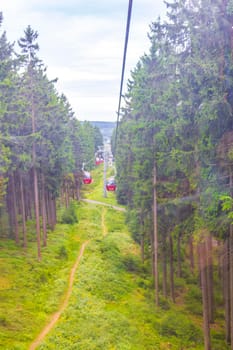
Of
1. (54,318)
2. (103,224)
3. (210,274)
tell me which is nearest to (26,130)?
(54,318)

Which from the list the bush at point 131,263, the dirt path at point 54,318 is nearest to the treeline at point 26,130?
the dirt path at point 54,318

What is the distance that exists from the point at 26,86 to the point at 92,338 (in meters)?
16.7

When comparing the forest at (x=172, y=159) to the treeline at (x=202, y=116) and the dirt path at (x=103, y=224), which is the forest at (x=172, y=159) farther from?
the dirt path at (x=103, y=224)

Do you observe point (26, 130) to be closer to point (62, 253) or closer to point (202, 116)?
point (62, 253)

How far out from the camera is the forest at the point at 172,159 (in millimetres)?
10727

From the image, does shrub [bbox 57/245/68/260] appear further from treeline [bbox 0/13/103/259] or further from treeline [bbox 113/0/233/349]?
treeline [bbox 113/0/233/349]

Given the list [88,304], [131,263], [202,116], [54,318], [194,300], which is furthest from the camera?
[131,263]

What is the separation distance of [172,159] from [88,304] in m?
9.23

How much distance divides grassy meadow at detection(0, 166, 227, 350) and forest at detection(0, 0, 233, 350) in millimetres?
155

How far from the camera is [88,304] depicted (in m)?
18.2

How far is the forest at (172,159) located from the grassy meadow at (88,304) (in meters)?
0.15

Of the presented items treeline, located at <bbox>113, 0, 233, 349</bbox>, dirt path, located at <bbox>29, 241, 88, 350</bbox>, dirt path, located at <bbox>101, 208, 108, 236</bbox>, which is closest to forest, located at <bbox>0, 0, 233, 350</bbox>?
treeline, located at <bbox>113, 0, 233, 349</bbox>

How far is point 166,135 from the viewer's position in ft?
54.5

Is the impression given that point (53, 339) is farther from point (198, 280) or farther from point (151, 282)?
point (198, 280)
